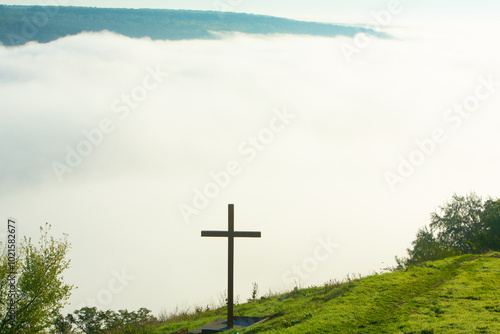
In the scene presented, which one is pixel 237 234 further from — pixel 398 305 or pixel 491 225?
pixel 491 225

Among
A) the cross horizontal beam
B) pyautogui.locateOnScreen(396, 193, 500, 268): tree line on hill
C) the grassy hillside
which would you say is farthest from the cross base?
pyautogui.locateOnScreen(396, 193, 500, 268): tree line on hill

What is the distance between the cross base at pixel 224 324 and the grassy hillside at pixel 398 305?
1.73 feet

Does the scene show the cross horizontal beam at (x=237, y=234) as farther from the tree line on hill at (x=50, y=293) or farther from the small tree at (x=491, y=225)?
the small tree at (x=491, y=225)

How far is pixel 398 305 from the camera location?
15828mm

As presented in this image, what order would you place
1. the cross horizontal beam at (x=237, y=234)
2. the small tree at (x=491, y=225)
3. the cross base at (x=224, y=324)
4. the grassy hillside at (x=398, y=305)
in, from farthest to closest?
the small tree at (x=491, y=225), the cross horizontal beam at (x=237, y=234), the cross base at (x=224, y=324), the grassy hillside at (x=398, y=305)

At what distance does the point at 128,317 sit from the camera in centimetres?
2230

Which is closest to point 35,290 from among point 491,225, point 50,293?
point 50,293


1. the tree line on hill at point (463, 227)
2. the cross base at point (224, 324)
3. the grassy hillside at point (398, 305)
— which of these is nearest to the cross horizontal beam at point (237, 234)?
the grassy hillside at point (398, 305)

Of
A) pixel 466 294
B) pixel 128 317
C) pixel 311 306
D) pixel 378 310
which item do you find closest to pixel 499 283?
pixel 466 294

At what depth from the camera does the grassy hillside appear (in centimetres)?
1390

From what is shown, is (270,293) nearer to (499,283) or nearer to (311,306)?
(311,306)

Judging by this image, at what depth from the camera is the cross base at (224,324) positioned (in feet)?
56.5

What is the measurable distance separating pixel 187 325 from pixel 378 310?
7590 mm

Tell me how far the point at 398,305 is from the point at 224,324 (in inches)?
245
